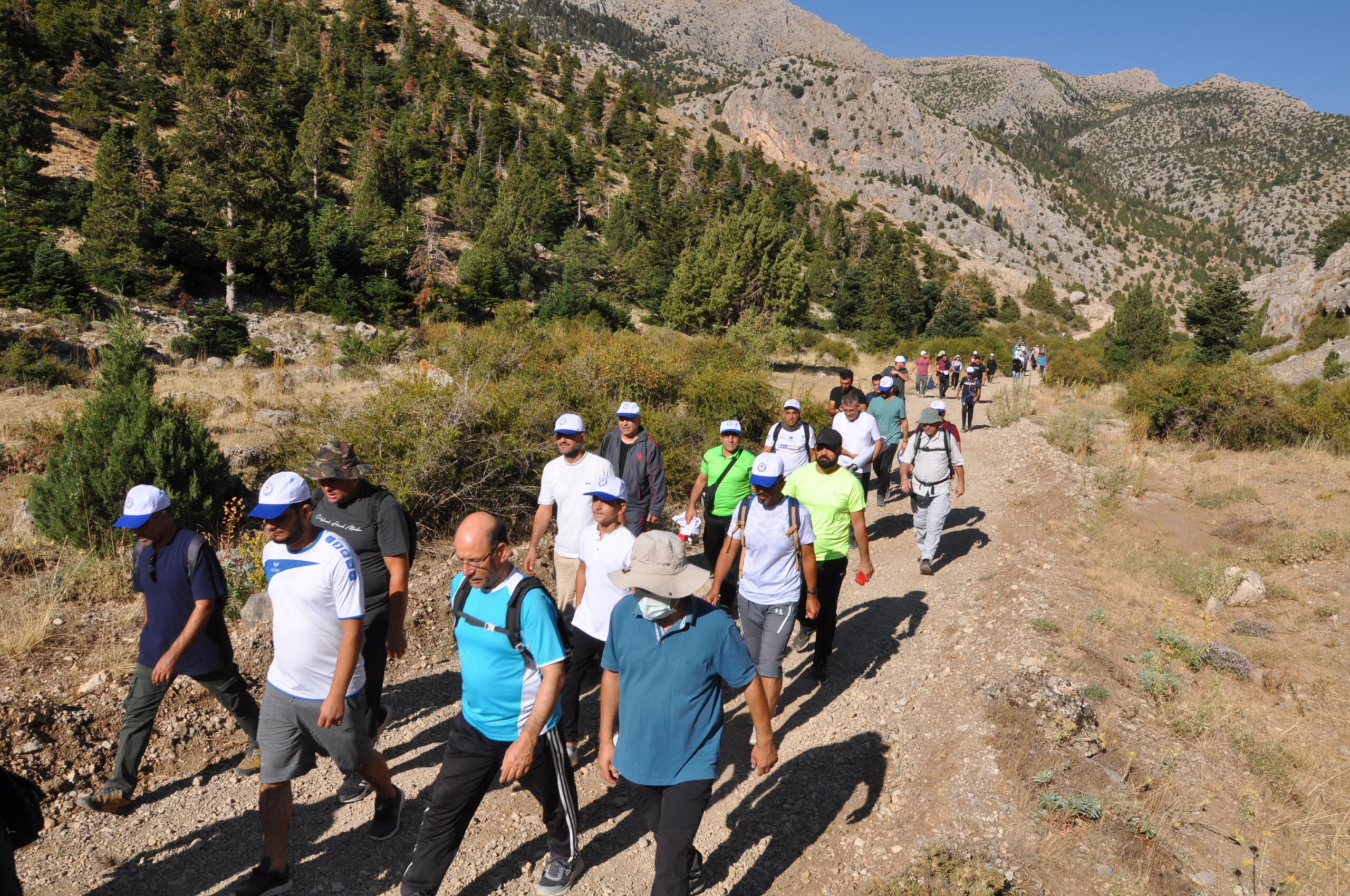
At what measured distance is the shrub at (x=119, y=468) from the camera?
665 centimetres

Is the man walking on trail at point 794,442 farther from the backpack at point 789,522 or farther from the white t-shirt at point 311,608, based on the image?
the white t-shirt at point 311,608

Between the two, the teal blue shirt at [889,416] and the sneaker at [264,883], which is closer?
the sneaker at [264,883]

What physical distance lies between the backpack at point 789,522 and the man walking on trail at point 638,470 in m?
1.06

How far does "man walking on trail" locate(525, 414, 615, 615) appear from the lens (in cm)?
445

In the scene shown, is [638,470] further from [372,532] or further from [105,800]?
[105,800]

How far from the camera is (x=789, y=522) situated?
4.01 m

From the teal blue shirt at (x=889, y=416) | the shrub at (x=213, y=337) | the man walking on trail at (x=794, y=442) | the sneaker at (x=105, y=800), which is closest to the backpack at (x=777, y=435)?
the man walking on trail at (x=794, y=442)

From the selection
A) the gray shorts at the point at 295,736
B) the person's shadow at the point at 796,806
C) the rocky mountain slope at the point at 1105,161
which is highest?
the rocky mountain slope at the point at 1105,161

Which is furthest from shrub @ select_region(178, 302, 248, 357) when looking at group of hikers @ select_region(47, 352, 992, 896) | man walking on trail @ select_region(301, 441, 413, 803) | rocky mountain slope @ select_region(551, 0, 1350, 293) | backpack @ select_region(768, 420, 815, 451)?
rocky mountain slope @ select_region(551, 0, 1350, 293)

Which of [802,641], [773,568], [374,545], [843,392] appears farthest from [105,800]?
[843,392]

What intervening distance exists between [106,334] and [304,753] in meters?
21.2

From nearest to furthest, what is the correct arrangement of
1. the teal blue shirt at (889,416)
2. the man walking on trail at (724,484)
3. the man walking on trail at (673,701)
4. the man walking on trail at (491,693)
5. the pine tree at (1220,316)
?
the man walking on trail at (673,701), the man walking on trail at (491,693), the man walking on trail at (724,484), the teal blue shirt at (889,416), the pine tree at (1220,316)

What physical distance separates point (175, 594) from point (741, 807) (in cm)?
318

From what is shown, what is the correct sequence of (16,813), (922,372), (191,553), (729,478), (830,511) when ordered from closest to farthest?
1. (16,813)
2. (191,553)
3. (830,511)
4. (729,478)
5. (922,372)
